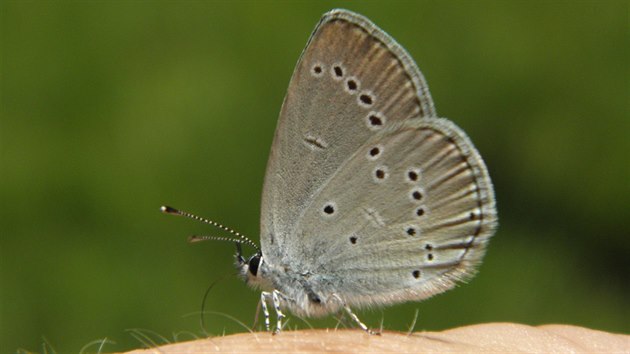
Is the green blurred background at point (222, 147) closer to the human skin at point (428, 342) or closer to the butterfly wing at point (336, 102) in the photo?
the butterfly wing at point (336, 102)

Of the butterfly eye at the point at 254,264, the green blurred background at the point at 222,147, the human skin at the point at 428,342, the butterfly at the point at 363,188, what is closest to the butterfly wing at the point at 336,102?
the butterfly at the point at 363,188

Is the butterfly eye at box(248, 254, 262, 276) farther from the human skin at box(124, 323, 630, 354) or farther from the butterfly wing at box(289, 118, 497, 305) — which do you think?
the human skin at box(124, 323, 630, 354)

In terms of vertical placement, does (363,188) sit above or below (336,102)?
below

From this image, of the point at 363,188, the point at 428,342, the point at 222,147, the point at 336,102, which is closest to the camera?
the point at 428,342

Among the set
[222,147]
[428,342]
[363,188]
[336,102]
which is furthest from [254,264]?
[222,147]

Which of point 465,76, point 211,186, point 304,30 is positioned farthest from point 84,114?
point 465,76

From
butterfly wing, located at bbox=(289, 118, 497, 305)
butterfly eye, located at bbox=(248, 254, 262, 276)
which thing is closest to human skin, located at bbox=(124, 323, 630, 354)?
butterfly wing, located at bbox=(289, 118, 497, 305)

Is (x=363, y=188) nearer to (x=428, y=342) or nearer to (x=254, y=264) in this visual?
(x=254, y=264)

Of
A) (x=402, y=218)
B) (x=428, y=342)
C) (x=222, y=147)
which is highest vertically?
(x=222, y=147)
